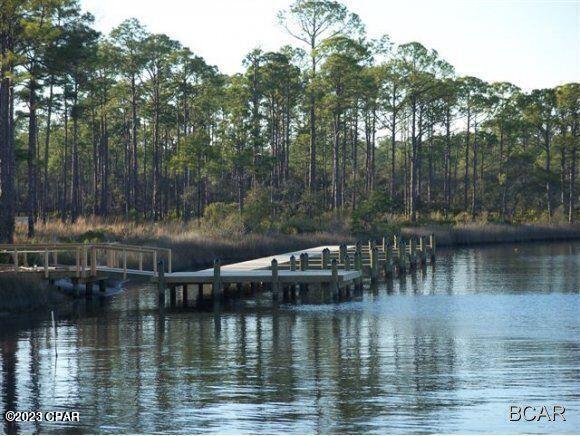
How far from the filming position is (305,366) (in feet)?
67.7

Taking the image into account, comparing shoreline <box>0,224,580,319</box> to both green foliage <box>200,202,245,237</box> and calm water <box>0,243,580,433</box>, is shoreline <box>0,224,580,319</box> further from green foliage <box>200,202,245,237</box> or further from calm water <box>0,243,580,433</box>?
calm water <box>0,243,580,433</box>

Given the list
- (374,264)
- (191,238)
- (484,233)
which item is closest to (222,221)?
(191,238)

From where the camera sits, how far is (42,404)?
17031 mm

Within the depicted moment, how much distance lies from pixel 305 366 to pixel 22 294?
1319 cm

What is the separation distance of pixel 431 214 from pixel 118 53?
3053 centimetres

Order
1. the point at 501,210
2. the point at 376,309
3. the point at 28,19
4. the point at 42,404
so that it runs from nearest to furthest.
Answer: the point at 42,404 → the point at 376,309 → the point at 28,19 → the point at 501,210

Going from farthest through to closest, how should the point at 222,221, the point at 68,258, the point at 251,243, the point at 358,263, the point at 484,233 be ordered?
the point at 484,233 → the point at 222,221 → the point at 251,243 → the point at 358,263 → the point at 68,258

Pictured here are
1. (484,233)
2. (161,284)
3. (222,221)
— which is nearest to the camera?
(161,284)

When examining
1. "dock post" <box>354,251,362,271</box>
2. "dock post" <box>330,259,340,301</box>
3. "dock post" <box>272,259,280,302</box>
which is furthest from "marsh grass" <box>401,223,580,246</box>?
"dock post" <box>272,259,280,302</box>

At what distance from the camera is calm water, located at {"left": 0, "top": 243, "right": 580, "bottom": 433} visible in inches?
623

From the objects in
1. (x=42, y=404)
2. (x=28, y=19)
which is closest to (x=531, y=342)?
(x=42, y=404)

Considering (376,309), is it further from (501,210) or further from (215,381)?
(501,210)

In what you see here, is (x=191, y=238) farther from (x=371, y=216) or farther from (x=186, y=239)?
(x=371, y=216)

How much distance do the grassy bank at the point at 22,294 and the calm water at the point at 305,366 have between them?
1.40m
